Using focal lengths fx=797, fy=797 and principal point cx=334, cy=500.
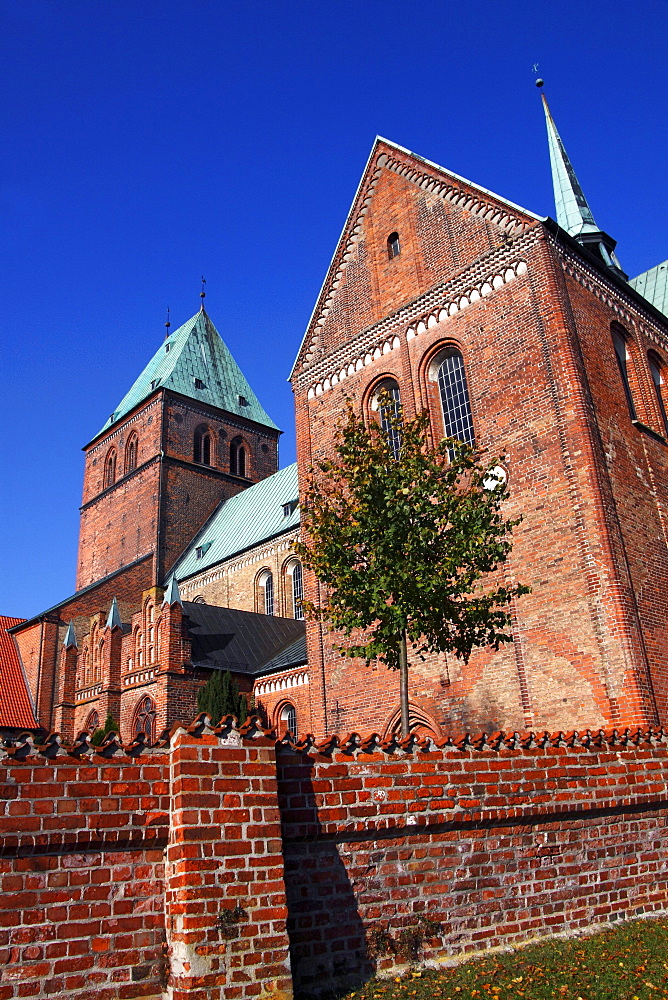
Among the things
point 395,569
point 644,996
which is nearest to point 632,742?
point 395,569

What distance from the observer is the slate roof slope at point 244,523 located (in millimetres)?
35688

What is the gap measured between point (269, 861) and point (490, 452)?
1150cm

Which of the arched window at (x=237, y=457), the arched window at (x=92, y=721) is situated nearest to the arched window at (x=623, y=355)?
the arched window at (x=92, y=721)

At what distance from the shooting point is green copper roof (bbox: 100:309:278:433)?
44.8 meters

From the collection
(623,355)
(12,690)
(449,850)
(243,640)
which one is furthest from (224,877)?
(12,690)

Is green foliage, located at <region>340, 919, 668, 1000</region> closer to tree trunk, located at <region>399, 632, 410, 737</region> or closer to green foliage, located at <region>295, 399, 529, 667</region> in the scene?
tree trunk, located at <region>399, 632, 410, 737</region>

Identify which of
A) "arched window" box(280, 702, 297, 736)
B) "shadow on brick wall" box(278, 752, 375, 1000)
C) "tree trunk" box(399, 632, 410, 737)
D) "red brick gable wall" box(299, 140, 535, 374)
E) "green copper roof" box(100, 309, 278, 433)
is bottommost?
"shadow on brick wall" box(278, 752, 375, 1000)

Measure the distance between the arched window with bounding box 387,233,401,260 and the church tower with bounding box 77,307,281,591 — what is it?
23127 millimetres

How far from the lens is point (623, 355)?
1817cm

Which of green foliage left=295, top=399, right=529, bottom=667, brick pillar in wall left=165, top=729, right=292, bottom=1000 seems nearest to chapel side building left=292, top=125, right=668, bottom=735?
green foliage left=295, top=399, right=529, bottom=667

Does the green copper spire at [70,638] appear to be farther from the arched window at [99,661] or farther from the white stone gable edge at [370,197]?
the white stone gable edge at [370,197]

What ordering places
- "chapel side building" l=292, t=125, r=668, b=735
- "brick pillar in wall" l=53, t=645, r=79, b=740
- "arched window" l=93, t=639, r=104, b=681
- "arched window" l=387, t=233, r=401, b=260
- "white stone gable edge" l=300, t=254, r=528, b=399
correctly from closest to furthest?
"chapel side building" l=292, t=125, r=668, b=735 < "white stone gable edge" l=300, t=254, r=528, b=399 < "arched window" l=387, t=233, r=401, b=260 < "arched window" l=93, t=639, r=104, b=681 < "brick pillar in wall" l=53, t=645, r=79, b=740

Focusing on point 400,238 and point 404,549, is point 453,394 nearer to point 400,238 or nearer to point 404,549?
point 400,238

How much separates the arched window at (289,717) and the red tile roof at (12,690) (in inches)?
403
